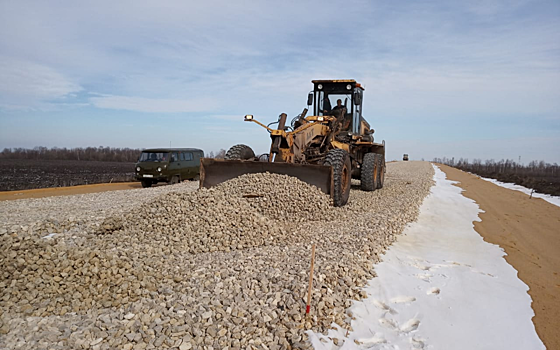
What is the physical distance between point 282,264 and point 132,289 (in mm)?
1801

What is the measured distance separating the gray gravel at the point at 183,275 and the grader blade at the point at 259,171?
127cm

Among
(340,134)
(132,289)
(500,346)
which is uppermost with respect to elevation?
(340,134)

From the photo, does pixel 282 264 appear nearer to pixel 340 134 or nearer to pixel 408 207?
pixel 408 207

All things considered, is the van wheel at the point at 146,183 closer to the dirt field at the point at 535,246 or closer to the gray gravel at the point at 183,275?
the gray gravel at the point at 183,275

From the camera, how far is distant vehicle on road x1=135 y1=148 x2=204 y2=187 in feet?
Result: 53.6

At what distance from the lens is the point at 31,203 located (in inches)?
440

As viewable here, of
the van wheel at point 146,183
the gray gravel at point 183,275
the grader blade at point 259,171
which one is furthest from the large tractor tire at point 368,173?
the van wheel at point 146,183

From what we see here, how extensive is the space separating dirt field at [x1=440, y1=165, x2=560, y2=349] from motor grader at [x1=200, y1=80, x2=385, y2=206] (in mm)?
3344

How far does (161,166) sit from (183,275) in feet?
41.5

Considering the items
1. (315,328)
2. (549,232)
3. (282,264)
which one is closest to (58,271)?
(282,264)

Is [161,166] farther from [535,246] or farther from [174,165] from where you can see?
[535,246]

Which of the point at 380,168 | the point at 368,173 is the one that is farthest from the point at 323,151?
the point at 380,168

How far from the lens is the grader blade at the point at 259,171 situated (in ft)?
28.4

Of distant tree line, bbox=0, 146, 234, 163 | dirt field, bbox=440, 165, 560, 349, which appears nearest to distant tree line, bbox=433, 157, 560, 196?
dirt field, bbox=440, 165, 560, 349
